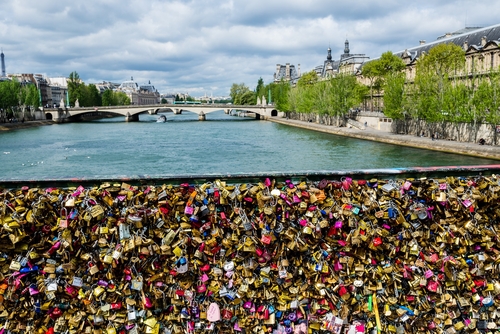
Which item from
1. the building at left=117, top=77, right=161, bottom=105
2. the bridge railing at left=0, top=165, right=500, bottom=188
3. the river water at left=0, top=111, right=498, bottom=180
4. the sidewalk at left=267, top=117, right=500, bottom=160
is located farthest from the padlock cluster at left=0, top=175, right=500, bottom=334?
the building at left=117, top=77, right=161, bottom=105

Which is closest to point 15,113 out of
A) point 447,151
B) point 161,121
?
point 161,121

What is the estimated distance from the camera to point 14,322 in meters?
3.40

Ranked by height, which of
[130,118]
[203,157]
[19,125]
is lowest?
[203,157]

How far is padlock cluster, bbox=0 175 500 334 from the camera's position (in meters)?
3.39

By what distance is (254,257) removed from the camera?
3539mm

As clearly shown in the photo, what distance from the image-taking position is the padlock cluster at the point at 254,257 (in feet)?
11.1

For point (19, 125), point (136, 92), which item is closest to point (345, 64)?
point (19, 125)

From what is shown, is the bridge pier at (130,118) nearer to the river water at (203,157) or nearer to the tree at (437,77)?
the river water at (203,157)

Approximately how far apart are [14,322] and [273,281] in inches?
74.8

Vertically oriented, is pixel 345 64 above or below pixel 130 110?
above

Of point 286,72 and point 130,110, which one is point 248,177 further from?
point 286,72

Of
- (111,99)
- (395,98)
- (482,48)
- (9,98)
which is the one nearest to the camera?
(395,98)

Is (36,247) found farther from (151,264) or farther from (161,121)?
(161,121)

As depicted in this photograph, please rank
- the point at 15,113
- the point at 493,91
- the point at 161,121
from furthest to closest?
the point at 161,121
the point at 15,113
the point at 493,91
